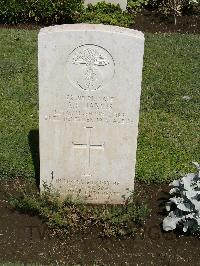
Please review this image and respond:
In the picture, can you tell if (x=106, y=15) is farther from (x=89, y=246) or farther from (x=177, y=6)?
(x=89, y=246)

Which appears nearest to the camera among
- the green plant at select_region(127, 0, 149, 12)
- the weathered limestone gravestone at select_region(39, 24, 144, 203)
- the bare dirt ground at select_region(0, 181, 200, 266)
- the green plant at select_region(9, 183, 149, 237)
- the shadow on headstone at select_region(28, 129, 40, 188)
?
the weathered limestone gravestone at select_region(39, 24, 144, 203)

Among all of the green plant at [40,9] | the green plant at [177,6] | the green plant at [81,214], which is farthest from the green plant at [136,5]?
the green plant at [81,214]

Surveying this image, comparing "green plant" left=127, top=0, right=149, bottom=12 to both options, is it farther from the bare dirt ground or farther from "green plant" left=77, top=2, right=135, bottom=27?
the bare dirt ground

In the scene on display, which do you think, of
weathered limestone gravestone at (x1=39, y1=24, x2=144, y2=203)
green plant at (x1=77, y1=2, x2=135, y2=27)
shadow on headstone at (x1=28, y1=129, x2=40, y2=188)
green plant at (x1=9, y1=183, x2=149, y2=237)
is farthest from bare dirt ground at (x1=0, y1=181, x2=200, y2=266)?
green plant at (x1=77, y1=2, x2=135, y2=27)

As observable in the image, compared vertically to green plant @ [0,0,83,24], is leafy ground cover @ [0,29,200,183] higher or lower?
lower

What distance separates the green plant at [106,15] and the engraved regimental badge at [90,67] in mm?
6376

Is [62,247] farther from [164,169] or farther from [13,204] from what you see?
[164,169]

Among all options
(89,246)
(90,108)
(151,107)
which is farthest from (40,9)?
(89,246)

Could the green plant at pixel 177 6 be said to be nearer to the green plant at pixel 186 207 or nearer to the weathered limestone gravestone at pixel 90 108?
the weathered limestone gravestone at pixel 90 108

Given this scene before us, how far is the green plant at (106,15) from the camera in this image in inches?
465

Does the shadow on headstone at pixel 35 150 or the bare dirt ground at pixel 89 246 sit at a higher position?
the shadow on headstone at pixel 35 150

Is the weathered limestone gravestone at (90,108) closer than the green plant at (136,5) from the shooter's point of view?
Yes

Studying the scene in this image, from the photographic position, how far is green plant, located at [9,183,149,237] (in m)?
5.78

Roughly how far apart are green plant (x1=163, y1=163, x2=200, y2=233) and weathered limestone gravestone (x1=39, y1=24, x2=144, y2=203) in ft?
1.75
